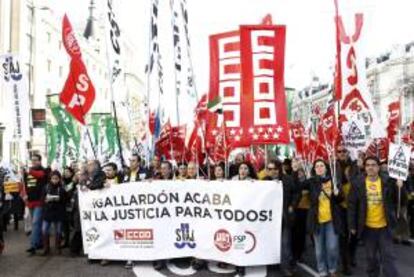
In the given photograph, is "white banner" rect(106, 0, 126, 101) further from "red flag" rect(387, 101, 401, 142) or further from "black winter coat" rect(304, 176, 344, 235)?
"red flag" rect(387, 101, 401, 142)

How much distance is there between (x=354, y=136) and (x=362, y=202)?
4.37 m

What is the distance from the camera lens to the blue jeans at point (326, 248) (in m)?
8.40

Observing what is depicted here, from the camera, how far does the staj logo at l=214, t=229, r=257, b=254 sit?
8609 mm

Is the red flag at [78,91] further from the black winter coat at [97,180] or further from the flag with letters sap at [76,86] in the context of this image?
the black winter coat at [97,180]

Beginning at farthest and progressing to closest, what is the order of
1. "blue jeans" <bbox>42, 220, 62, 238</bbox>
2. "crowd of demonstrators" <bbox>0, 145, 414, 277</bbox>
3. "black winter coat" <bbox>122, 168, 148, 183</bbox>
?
"blue jeans" <bbox>42, 220, 62, 238</bbox>
"black winter coat" <bbox>122, 168, 148, 183</bbox>
"crowd of demonstrators" <bbox>0, 145, 414, 277</bbox>

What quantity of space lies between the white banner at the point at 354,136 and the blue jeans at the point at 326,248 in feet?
12.0

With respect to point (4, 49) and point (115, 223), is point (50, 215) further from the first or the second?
point (4, 49)

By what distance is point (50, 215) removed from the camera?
35.4 ft

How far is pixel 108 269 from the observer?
927cm

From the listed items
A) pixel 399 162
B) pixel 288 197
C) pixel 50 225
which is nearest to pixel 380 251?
pixel 288 197

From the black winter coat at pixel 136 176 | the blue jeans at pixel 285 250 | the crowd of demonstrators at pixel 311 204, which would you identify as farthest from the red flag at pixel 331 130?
the black winter coat at pixel 136 176

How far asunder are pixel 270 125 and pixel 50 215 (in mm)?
4423

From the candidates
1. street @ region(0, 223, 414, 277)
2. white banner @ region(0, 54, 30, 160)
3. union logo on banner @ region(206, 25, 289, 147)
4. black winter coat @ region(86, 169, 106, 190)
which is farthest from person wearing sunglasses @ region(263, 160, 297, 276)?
white banner @ region(0, 54, 30, 160)

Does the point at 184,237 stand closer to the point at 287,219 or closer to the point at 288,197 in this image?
the point at 287,219
